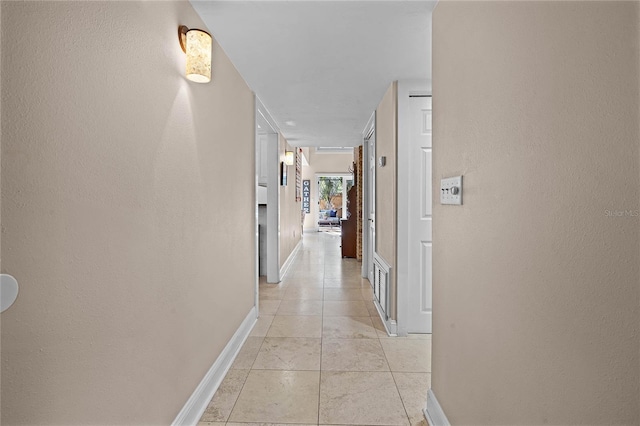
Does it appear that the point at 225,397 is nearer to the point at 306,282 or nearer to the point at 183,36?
the point at 183,36

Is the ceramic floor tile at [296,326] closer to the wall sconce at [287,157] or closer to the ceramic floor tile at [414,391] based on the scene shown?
the ceramic floor tile at [414,391]

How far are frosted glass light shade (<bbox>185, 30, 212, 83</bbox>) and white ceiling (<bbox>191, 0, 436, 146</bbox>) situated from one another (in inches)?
10.4

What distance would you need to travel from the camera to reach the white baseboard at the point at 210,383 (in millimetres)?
1523

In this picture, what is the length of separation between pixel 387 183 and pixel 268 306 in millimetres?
1746

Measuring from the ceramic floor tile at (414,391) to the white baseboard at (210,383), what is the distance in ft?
3.50

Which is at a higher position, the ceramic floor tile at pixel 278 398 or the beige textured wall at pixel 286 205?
the beige textured wall at pixel 286 205

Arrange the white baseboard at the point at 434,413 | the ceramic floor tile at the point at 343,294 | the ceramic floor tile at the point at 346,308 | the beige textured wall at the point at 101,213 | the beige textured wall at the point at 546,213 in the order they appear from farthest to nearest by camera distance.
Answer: the ceramic floor tile at the point at 343,294
the ceramic floor tile at the point at 346,308
the white baseboard at the point at 434,413
the beige textured wall at the point at 101,213
the beige textured wall at the point at 546,213

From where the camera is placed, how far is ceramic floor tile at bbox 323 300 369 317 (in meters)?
3.16

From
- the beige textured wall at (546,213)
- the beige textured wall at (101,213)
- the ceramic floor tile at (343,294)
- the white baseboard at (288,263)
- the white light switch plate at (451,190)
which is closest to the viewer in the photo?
the beige textured wall at (546,213)

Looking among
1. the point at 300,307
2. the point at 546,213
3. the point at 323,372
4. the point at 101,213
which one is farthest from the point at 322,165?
the point at 546,213

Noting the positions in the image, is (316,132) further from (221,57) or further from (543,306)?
(543,306)

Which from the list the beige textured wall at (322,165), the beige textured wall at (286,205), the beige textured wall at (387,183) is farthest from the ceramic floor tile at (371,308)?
the beige textured wall at (322,165)

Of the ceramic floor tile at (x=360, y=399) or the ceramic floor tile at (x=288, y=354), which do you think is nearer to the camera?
the ceramic floor tile at (x=360, y=399)

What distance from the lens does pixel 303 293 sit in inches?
152
